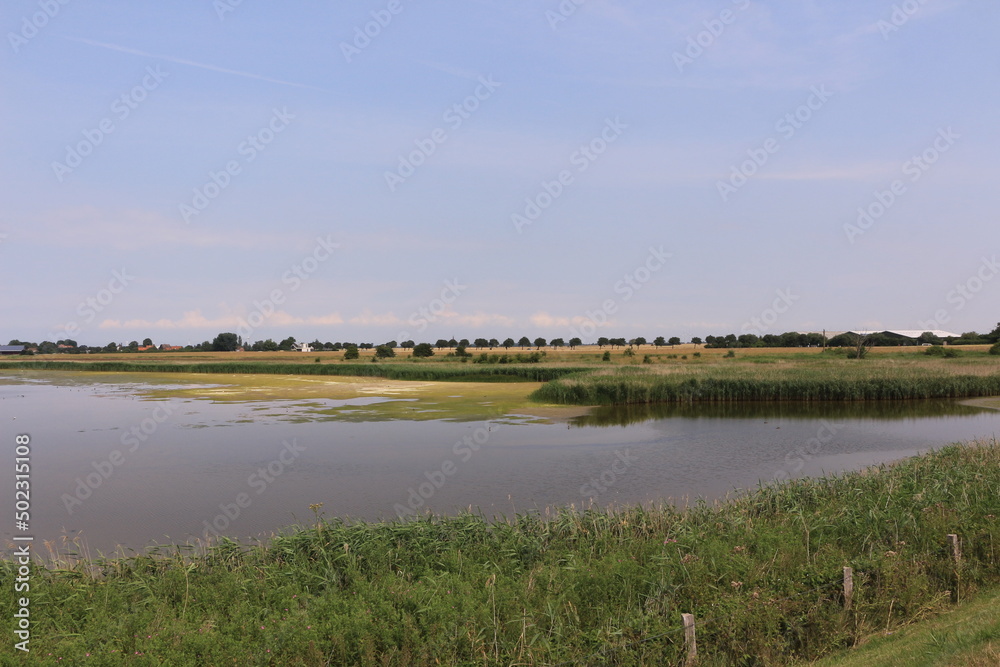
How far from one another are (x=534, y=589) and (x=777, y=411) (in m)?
28.0

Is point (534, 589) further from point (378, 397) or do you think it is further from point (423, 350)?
point (423, 350)

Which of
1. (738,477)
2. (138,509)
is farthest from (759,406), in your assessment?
(138,509)

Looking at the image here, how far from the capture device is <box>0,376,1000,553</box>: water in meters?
14.0

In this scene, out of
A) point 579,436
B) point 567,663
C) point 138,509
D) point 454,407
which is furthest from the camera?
point 454,407

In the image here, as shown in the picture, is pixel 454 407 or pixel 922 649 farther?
pixel 454 407

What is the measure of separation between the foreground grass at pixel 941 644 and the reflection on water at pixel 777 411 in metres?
20.6

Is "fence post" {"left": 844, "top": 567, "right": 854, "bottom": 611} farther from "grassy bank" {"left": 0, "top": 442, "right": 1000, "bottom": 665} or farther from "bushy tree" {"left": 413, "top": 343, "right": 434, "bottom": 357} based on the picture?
"bushy tree" {"left": 413, "top": 343, "right": 434, "bottom": 357}

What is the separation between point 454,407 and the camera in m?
34.5

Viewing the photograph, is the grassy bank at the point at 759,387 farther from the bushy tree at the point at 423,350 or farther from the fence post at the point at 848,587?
the bushy tree at the point at 423,350

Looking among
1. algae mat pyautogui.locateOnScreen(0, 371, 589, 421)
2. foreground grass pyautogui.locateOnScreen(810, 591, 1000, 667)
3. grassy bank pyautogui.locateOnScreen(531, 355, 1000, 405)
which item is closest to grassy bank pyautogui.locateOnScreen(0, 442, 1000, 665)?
foreground grass pyautogui.locateOnScreen(810, 591, 1000, 667)

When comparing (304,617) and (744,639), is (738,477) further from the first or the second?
(304,617)

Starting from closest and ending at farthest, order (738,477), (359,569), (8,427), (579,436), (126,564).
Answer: (359,569) → (126,564) → (738,477) → (579,436) → (8,427)

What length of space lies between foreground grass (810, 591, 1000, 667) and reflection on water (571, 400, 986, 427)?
20610mm

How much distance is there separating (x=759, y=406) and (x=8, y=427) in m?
34.5
